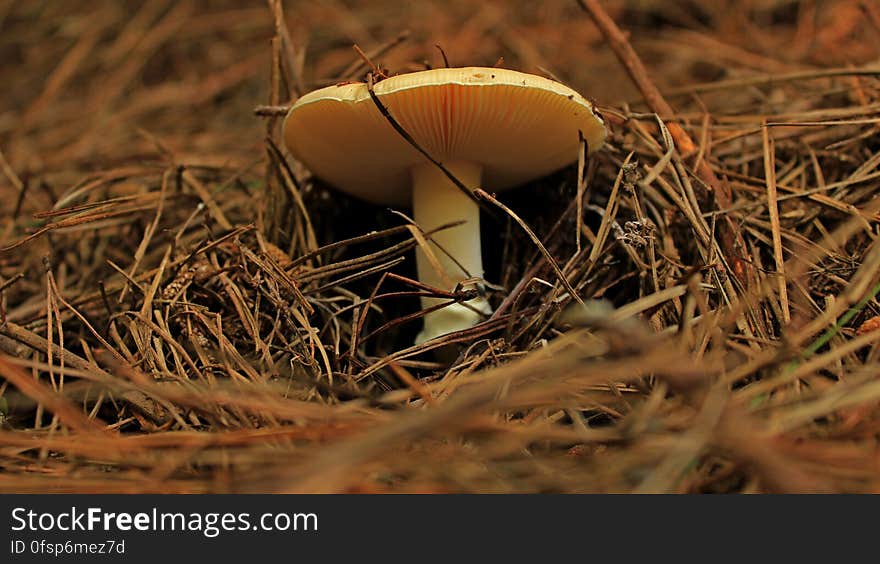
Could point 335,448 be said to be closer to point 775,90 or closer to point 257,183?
point 257,183

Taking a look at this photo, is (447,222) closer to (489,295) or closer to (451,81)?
(489,295)

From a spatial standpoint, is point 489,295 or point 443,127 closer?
point 443,127

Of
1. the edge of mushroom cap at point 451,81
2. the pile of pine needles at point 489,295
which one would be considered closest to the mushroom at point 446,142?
the edge of mushroom cap at point 451,81

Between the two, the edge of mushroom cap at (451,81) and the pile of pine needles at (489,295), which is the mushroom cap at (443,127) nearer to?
the edge of mushroom cap at (451,81)

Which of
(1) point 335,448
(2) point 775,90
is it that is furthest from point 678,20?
(1) point 335,448

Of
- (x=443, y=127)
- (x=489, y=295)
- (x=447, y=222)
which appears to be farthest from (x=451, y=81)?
(x=489, y=295)

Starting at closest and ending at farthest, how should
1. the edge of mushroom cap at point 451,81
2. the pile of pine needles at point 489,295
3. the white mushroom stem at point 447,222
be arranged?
the pile of pine needles at point 489,295, the edge of mushroom cap at point 451,81, the white mushroom stem at point 447,222
